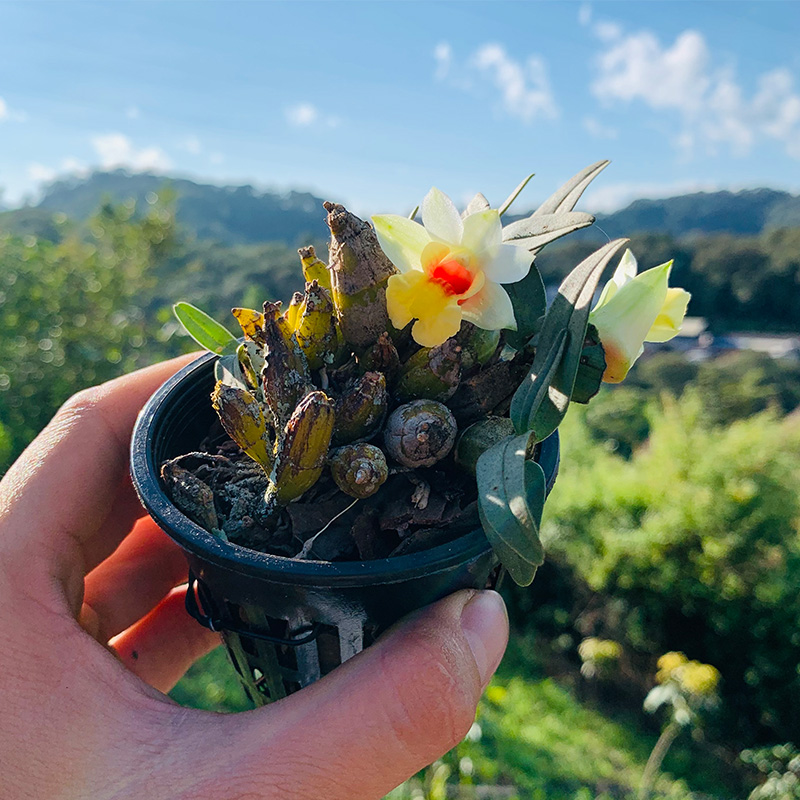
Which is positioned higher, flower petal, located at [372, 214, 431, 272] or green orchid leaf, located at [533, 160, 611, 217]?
green orchid leaf, located at [533, 160, 611, 217]

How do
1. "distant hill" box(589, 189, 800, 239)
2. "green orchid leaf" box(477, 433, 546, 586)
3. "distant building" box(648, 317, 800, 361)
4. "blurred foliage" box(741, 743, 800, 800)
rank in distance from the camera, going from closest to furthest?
1. "green orchid leaf" box(477, 433, 546, 586)
2. "blurred foliage" box(741, 743, 800, 800)
3. "distant building" box(648, 317, 800, 361)
4. "distant hill" box(589, 189, 800, 239)

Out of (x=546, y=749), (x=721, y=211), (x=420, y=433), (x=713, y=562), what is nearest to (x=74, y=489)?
(x=420, y=433)

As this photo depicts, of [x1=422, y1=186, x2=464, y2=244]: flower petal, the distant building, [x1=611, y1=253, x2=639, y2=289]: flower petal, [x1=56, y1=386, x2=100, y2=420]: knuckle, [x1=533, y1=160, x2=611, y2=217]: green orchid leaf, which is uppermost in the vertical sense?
[x1=533, y1=160, x2=611, y2=217]: green orchid leaf

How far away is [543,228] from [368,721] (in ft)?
1.67

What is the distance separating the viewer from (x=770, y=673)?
3387mm

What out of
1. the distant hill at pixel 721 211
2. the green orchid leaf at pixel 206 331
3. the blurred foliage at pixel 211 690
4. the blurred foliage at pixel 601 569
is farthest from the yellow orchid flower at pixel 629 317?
the distant hill at pixel 721 211

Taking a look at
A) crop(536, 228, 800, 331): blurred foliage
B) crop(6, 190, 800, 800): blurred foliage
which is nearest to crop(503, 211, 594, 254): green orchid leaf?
crop(6, 190, 800, 800): blurred foliage

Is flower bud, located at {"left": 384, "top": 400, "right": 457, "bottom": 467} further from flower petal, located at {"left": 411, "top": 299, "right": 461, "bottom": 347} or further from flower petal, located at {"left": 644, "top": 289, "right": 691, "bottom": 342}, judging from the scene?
flower petal, located at {"left": 644, "top": 289, "right": 691, "bottom": 342}

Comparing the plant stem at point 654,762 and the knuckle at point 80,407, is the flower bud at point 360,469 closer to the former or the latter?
the knuckle at point 80,407

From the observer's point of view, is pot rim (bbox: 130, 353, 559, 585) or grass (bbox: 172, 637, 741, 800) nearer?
pot rim (bbox: 130, 353, 559, 585)

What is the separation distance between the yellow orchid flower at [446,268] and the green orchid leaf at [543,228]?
4 centimetres

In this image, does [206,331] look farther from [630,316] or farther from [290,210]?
[290,210]

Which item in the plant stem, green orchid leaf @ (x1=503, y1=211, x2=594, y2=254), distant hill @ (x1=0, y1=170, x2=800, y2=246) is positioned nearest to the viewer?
green orchid leaf @ (x1=503, y1=211, x2=594, y2=254)

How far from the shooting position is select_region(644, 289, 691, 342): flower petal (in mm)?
667
